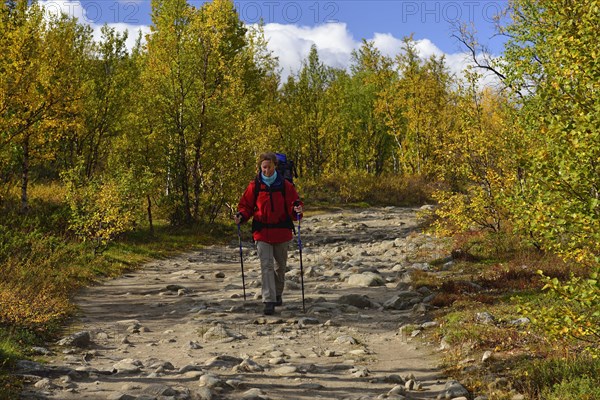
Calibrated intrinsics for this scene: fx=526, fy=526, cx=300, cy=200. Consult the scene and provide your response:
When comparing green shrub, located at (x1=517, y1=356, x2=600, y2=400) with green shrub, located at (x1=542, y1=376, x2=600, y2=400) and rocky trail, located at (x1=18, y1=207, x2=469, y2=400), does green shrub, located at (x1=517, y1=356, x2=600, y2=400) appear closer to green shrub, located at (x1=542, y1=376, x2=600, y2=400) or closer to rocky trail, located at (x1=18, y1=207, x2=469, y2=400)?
green shrub, located at (x1=542, y1=376, x2=600, y2=400)

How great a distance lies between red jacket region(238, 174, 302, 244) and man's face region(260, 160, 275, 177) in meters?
0.22

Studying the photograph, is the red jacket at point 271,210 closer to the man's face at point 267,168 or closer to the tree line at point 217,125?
the man's face at point 267,168

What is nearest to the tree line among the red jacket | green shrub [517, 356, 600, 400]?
green shrub [517, 356, 600, 400]

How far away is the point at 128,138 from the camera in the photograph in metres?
25.8

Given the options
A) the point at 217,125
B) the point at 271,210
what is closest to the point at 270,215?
the point at 271,210

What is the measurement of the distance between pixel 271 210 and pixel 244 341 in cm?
305

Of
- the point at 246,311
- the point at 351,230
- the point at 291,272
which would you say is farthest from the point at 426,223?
the point at 246,311

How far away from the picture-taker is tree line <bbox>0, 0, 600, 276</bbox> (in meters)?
6.34

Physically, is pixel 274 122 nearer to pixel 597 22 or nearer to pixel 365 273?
pixel 365 273

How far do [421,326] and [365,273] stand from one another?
5.47m

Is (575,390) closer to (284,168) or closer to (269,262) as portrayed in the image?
(269,262)

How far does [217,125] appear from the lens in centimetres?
2642

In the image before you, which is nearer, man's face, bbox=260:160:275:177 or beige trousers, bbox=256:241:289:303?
man's face, bbox=260:160:275:177

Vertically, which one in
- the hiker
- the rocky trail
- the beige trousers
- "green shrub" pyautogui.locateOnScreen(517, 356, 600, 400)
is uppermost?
the hiker
